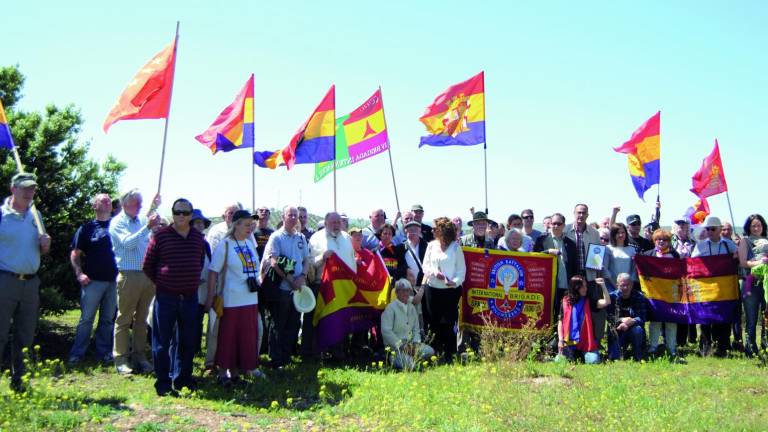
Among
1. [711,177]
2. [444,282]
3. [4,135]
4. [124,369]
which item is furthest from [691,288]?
[4,135]

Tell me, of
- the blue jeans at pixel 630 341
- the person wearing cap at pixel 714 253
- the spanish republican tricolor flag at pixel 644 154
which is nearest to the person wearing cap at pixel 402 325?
the blue jeans at pixel 630 341

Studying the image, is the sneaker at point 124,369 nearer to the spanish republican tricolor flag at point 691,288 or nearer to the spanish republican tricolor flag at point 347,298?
the spanish republican tricolor flag at point 347,298

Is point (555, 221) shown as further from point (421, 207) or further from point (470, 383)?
point (470, 383)

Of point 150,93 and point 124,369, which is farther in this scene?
point 150,93

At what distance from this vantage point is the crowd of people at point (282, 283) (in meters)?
7.30

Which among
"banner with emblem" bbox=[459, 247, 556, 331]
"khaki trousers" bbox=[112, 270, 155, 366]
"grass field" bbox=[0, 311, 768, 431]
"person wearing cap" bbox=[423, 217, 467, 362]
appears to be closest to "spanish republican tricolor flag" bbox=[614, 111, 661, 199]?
"banner with emblem" bbox=[459, 247, 556, 331]

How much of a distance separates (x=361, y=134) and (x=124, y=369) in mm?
6685

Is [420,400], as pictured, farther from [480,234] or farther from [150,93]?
[150,93]

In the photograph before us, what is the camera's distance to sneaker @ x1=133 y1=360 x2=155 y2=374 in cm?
854

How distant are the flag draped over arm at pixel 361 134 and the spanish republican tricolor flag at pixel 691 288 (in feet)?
17.4

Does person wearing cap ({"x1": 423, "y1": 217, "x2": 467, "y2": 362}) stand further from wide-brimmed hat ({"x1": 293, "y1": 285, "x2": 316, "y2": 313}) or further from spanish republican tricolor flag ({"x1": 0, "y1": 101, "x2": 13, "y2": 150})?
spanish republican tricolor flag ({"x1": 0, "y1": 101, "x2": 13, "y2": 150})

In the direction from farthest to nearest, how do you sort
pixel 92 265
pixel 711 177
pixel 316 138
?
pixel 711 177
pixel 316 138
pixel 92 265

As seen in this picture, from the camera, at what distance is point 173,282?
726 cm

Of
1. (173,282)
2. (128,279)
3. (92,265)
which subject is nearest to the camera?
(173,282)
